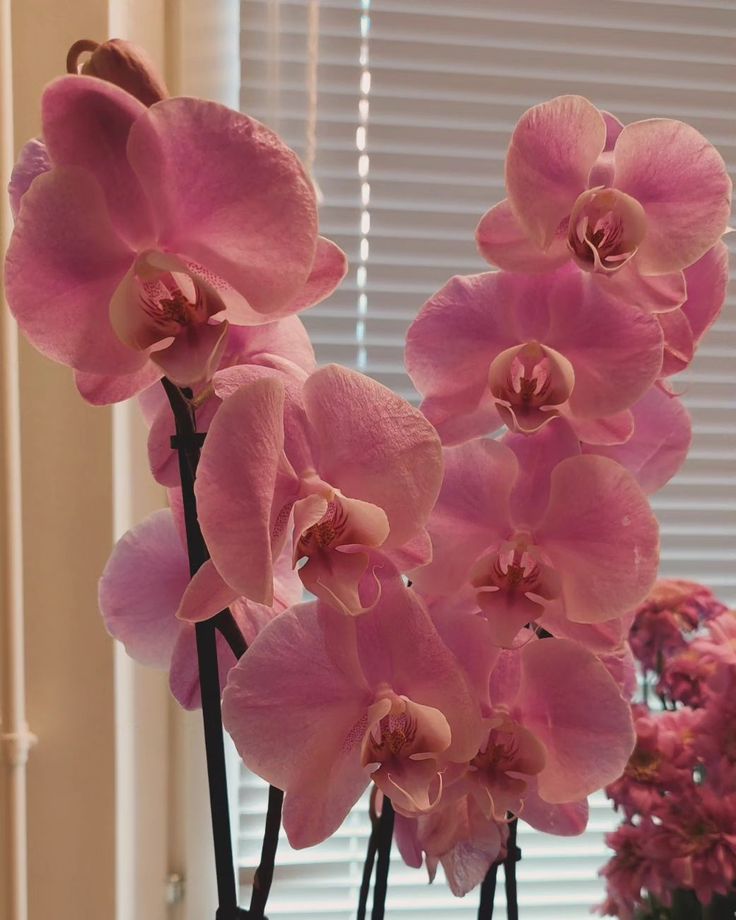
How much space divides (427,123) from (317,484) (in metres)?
0.92

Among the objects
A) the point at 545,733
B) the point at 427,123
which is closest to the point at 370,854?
the point at 545,733

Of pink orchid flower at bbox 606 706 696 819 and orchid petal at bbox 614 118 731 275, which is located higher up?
orchid petal at bbox 614 118 731 275

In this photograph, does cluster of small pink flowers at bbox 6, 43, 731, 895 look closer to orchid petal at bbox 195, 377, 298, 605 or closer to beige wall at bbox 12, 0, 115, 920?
orchid petal at bbox 195, 377, 298, 605

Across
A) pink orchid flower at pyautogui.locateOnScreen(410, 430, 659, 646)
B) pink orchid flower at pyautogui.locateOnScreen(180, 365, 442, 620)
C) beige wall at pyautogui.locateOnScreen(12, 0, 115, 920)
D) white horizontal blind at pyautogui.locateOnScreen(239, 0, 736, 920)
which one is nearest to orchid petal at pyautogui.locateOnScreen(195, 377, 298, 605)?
pink orchid flower at pyautogui.locateOnScreen(180, 365, 442, 620)

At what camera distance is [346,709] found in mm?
374

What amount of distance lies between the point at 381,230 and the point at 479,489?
79cm

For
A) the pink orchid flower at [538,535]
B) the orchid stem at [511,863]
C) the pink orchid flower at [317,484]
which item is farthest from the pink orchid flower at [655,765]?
the pink orchid flower at [317,484]

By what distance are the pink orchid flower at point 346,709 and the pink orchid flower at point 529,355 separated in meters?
0.11

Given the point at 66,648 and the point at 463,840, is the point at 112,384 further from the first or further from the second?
the point at 66,648

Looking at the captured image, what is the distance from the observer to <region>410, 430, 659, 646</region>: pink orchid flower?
393 mm

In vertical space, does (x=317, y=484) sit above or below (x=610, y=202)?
below

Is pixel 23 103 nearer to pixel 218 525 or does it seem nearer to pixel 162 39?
pixel 162 39

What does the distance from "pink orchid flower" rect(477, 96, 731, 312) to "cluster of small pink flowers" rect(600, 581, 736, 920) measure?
1.35ft

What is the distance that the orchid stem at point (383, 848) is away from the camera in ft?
1.53
